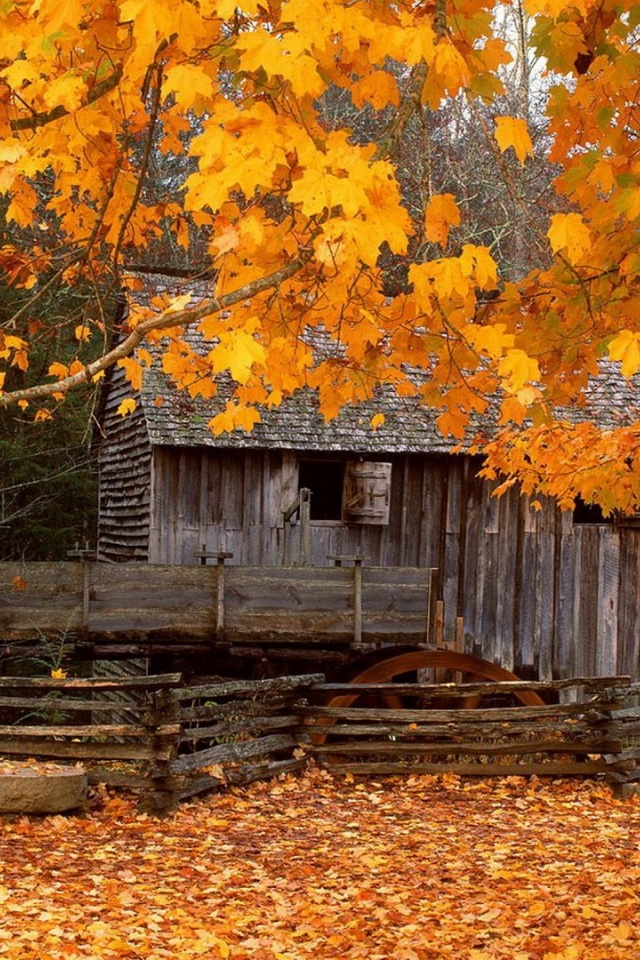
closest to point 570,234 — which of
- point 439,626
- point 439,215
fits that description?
point 439,215

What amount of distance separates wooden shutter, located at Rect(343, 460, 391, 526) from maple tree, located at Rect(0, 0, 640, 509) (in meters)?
8.20

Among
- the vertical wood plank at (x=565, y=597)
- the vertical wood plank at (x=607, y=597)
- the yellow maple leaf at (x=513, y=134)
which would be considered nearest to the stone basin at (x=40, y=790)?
the yellow maple leaf at (x=513, y=134)

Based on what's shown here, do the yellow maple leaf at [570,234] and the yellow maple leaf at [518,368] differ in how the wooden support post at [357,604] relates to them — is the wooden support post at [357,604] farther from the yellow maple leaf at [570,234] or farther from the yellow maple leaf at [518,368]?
the yellow maple leaf at [518,368]

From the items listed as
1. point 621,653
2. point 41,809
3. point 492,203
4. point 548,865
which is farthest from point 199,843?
point 492,203

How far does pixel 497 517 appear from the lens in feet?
55.2

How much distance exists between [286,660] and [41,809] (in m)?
5.34

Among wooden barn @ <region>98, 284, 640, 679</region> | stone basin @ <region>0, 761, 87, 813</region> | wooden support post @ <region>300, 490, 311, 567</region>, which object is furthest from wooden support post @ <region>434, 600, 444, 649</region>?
stone basin @ <region>0, 761, 87, 813</region>

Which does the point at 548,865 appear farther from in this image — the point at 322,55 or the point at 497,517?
the point at 497,517

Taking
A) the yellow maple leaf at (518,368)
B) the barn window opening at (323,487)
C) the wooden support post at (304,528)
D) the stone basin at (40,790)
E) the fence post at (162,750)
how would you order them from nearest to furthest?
the yellow maple leaf at (518,368), the stone basin at (40,790), the fence post at (162,750), the wooden support post at (304,528), the barn window opening at (323,487)

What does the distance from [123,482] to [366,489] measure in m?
4.23

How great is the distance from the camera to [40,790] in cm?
929

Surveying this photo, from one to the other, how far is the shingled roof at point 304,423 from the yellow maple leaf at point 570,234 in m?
9.49

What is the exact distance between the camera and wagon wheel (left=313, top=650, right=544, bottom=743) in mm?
14641

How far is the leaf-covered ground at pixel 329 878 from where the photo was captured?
6.42 m
